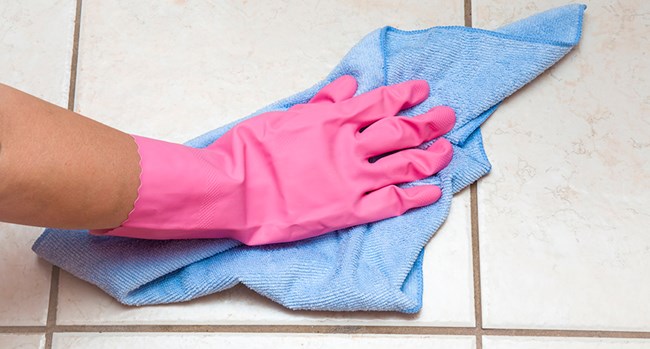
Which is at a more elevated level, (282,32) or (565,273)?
(282,32)

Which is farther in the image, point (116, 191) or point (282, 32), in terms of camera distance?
point (282, 32)

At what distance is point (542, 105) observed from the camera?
0.73 meters

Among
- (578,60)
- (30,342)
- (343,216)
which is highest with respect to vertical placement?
(578,60)

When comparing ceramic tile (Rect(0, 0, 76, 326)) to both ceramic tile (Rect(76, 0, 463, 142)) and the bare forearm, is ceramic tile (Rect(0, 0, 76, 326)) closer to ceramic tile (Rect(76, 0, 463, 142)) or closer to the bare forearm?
ceramic tile (Rect(76, 0, 463, 142))

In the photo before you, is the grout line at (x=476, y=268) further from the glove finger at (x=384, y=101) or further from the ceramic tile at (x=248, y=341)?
the glove finger at (x=384, y=101)

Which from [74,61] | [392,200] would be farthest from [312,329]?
[74,61]

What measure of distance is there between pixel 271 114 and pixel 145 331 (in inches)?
10.0

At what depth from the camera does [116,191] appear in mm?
582

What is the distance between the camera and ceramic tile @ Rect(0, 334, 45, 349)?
71 cm

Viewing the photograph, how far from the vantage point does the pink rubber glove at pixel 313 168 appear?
2.12 ft

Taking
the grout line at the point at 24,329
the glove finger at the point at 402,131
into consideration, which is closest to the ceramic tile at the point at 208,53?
the glove finger at the point at 402,131

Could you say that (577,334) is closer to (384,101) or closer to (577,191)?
(577,191)

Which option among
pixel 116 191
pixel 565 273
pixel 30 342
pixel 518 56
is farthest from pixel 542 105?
pixel 30 342

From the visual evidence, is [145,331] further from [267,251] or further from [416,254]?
[416,254]
